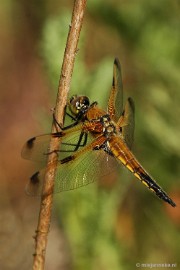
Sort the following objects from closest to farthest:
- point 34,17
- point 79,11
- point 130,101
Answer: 1. point 79,11
2. point 130,101
3. point 34,17

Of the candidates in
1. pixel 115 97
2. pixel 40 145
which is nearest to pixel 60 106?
pixel 40 145

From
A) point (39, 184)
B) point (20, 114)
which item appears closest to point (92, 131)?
point (39, 184)

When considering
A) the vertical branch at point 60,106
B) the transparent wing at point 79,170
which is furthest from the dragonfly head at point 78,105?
the vertical branch at point 60,106

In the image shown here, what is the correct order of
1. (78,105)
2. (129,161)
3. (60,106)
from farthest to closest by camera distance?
(129,161)
(78,105)
(60,106)

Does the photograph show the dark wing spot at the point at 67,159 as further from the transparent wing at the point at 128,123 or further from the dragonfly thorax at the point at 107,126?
the transparent wing at the point at 128,123

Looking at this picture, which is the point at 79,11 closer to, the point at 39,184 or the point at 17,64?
the point at 39,184

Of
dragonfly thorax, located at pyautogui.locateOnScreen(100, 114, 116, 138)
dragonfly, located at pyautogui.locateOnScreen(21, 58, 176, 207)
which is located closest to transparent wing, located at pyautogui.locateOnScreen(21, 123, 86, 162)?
dragonfly, located at pyautogui.locateOnScreen(21, 58, 176, 207)

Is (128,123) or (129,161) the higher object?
(128,123)

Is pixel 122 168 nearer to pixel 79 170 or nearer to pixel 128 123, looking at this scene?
pixel 128 123
